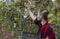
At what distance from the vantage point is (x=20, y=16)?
4.87m

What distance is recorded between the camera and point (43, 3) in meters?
4.21

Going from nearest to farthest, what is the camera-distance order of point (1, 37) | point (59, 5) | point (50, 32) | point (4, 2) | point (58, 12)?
1. point (59, 5)
2. point (58, 12)
3. point (50, 32)
4. point (4, 2)
5. point (1, 37)

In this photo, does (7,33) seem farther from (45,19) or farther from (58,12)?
(58,12)

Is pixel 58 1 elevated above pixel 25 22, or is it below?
above

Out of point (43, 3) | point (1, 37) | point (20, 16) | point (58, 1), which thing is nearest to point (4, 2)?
point (20, 16)

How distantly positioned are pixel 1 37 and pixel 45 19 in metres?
3.25

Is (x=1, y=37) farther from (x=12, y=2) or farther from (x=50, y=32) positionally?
(x=50, y=32)

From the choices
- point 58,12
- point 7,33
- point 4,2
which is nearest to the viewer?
point 58,12

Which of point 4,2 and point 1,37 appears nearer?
point 4,2

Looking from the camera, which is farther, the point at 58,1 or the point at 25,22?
the point at 25,22

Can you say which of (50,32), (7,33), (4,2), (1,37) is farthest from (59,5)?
(1,37)

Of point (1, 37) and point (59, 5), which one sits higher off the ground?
point (59, 5)

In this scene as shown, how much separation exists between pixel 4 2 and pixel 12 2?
514mm

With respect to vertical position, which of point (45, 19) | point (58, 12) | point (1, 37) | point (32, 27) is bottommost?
point (1, 37)
